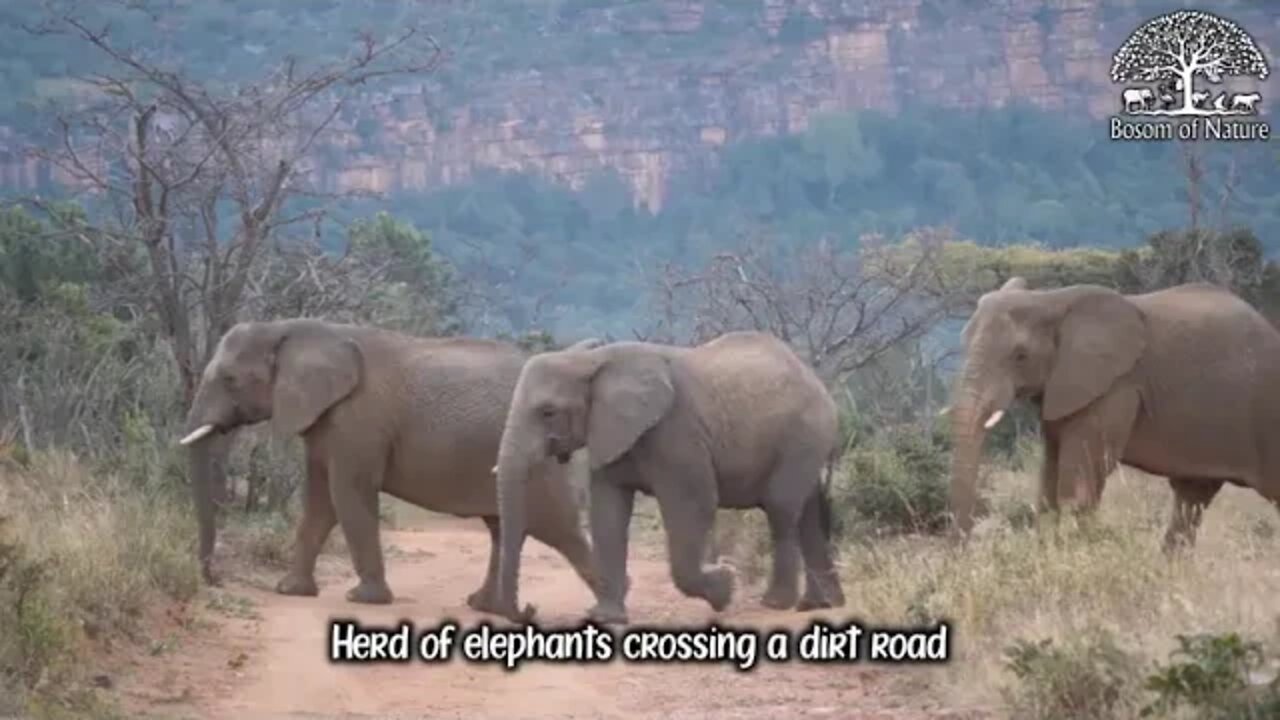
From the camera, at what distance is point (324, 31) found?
86000 mm

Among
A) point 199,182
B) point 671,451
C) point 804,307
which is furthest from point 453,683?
point 804,307

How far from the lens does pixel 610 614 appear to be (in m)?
13.3

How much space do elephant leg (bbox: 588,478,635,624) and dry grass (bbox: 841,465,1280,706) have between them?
55.5 inches

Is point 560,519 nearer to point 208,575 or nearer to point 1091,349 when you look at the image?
point 208,575

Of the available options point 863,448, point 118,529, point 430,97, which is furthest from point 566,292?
point 118,529

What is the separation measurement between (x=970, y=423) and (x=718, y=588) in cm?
197

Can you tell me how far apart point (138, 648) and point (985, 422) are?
546 centimetres

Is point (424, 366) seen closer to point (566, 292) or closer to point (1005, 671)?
point (1005, 671)

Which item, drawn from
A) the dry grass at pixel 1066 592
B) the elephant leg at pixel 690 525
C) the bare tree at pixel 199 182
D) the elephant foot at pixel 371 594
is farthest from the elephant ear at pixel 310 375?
the dry grass at pixel 1066 592

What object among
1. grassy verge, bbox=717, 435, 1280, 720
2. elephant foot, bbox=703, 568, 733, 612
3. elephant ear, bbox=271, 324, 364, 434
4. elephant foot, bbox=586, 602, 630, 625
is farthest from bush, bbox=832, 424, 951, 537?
elephant ear, bbox=271, 324, 364, 434

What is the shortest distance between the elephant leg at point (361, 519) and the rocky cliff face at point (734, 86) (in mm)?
77341

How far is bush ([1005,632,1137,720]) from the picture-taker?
9023 millimetres

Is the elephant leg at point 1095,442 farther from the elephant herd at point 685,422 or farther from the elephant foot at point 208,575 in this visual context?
the elephant foot at point 208,575
